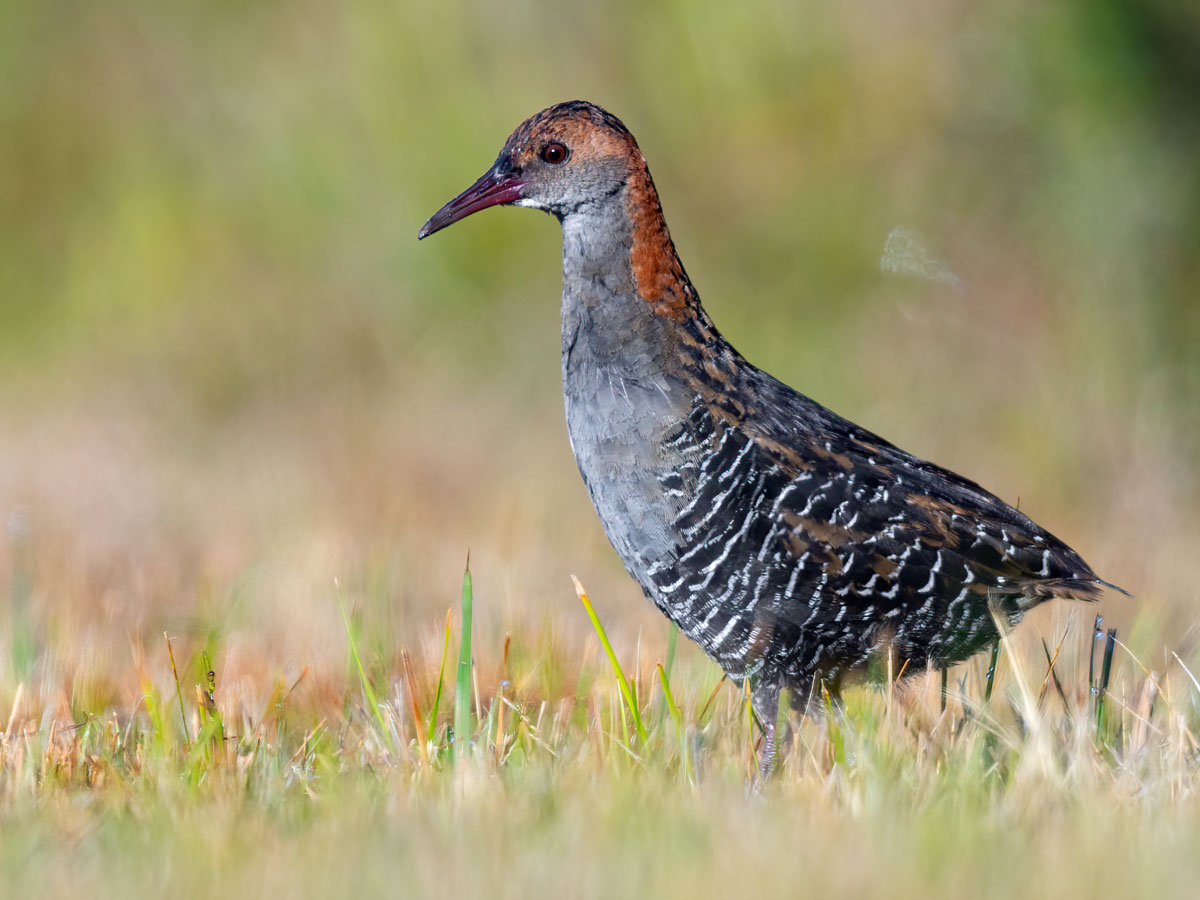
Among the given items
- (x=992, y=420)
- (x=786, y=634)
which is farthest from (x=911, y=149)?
(x=786, y=634)

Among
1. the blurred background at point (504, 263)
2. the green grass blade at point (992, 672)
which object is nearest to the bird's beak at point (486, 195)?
the blurred background at point (504, 263)

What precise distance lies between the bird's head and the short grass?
3.74ft

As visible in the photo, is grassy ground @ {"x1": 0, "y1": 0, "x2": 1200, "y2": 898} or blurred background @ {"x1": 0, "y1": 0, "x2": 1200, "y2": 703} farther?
blurred background @ {"x1": 0, "y1": 0, "x2": 1200, "y2": 703}

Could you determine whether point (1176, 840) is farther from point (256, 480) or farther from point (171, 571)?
point (256, 480)

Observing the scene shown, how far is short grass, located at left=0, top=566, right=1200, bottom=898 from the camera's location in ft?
8.22

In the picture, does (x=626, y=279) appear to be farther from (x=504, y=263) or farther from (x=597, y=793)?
(x=504, y=263)

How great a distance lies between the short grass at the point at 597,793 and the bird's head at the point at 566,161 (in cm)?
114

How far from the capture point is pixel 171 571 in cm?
553

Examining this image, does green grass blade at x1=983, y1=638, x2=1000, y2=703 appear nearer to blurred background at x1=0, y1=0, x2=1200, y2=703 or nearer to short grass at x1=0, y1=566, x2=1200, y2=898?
short grass at x1=0, y1=566, x2=1200, y2=898

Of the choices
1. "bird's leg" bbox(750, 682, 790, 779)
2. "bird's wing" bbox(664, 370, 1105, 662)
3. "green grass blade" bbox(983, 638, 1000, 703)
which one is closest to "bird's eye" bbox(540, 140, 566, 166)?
"bird's wing" bbox(664, 370, 1105, 662)

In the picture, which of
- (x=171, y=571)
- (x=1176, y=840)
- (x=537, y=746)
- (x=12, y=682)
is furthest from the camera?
(x=171, y=571)

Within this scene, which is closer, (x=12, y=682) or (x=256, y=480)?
(x=12, y=682)

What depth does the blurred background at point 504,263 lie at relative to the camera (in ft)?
21.6

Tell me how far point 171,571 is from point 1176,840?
3.90 m
